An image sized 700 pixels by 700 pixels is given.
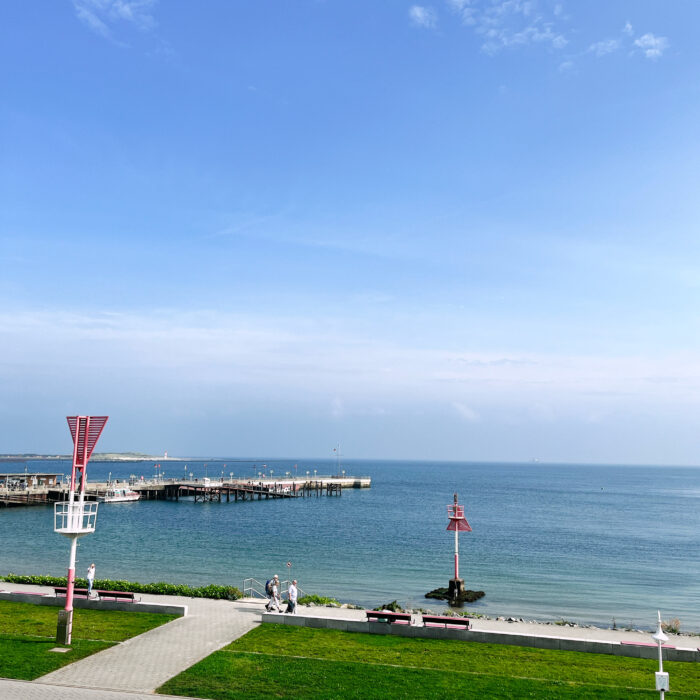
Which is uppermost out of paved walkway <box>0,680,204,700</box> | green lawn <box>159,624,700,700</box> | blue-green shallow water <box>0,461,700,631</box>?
paved walkway <box>0,680,204,700</box>

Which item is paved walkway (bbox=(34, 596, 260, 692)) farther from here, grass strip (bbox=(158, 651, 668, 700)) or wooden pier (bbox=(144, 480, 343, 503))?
wooden pier (bbox=(144, 480, 343, 503))

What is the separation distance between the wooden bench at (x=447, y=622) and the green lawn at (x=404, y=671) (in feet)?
2.46

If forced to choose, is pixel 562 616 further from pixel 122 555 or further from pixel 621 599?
pixel 122 555

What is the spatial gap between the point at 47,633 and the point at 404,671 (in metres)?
11.3

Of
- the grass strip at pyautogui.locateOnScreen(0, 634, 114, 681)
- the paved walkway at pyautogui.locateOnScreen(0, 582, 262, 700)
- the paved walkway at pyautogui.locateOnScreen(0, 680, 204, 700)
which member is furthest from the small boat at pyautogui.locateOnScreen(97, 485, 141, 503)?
the paved walkway at pyautogui.locateOnScreen(0, 680, 204, 700)

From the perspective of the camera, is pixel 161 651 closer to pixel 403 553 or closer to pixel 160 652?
pixel 160 652

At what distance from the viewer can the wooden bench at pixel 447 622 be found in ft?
67.1

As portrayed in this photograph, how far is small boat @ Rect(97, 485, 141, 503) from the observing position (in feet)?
298

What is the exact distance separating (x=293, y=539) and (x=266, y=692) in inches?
1750

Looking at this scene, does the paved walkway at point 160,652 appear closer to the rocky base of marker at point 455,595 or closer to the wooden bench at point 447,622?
the wooden bench at point 447,622

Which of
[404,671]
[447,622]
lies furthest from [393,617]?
[404,671]

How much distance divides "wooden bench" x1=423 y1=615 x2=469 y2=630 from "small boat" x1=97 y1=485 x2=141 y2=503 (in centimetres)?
7931

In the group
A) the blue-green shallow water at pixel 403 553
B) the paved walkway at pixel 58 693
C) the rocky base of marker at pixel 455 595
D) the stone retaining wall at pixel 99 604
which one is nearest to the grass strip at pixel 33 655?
the paved walkway at pixel 58 693

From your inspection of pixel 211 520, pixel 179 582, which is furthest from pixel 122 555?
pixel 211 520
